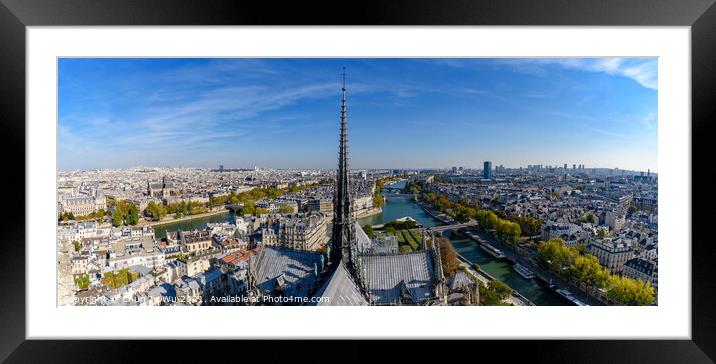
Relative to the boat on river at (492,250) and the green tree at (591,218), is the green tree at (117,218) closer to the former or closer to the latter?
the boat on river at (492,250)

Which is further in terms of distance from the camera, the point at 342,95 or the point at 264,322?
the point at 342,95

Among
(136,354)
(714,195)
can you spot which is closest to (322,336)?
(136,354)

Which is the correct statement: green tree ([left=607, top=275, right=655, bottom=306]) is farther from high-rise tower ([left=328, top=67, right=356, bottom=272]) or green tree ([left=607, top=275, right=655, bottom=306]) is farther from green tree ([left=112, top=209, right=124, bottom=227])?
green tree ([left=112, top=209, right=124, bottom=227])

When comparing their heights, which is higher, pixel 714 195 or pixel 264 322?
pixel 714 195

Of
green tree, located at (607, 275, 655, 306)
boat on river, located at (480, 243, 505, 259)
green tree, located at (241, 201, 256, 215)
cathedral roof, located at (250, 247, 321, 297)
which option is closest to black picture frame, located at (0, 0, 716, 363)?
green tree, located at (607, 275, 655, 306)
